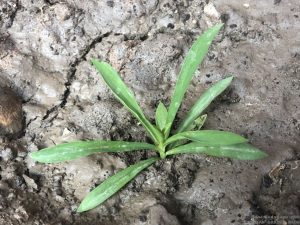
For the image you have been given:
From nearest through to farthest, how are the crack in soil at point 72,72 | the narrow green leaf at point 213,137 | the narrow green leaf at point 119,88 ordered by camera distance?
the narrow green leaf at point 213,137, the narrow green leaf at point 119,88, the crack in soil at point 72,72

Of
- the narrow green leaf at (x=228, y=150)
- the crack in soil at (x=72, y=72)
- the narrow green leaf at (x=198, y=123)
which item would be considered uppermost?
the crack in soil at (x=72, y=72)

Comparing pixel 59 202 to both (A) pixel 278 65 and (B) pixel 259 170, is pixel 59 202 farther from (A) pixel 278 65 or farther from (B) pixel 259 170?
(A) pixel 278 65

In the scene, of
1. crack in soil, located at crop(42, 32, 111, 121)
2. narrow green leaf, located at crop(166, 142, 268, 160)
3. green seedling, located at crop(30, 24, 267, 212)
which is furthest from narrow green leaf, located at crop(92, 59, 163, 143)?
crack in soil, located at crop(42, 32, 111, 121)

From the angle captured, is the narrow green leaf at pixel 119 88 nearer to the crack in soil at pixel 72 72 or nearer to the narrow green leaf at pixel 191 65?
the narrow green leaf at pixel 191 65

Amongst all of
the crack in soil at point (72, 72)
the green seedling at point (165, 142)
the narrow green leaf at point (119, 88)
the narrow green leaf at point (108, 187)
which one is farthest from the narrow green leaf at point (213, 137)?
the crack in soil at point (72, 72)

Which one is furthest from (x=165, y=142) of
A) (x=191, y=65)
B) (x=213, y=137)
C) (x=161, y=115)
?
(x=191, y=65)

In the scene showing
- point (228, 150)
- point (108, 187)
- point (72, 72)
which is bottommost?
point (228, 150)

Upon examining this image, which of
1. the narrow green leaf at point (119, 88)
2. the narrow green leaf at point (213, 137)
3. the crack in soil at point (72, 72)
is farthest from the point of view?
the crack in soil at point (72, 72)

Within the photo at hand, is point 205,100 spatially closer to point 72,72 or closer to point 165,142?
point 165,142
